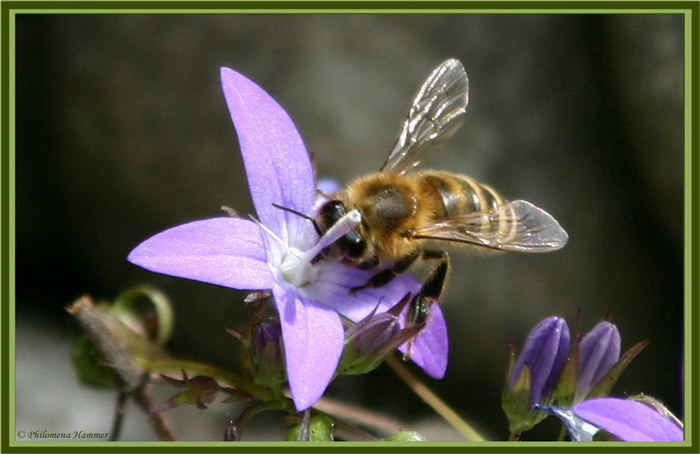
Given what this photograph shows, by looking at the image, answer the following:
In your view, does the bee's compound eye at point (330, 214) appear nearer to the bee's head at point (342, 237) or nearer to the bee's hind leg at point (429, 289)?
the bee's head at point (342, 237)

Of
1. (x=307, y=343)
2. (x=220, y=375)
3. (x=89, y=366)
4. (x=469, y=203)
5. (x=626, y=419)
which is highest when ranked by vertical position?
(x=469, y=203)

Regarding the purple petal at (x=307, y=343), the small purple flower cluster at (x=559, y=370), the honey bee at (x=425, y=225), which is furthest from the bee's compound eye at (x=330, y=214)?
the small purple flower cluster at (x=559, y=370)

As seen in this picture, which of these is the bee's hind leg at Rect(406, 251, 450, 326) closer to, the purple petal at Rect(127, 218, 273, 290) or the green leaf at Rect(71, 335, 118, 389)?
the purple petal at Rect(127, 218, 273, 290)

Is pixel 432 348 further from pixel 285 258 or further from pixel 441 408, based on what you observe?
pixel 441 408

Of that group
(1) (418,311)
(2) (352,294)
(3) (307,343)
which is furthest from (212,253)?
(1) (418,311)

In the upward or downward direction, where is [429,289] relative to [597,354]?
upward

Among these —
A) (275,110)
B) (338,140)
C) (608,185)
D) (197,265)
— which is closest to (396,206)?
(275,110)

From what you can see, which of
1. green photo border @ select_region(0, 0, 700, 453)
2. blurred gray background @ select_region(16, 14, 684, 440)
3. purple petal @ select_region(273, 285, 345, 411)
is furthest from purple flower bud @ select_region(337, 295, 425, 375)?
blurred gray background @ select_region(16, 14, 684, 440)
